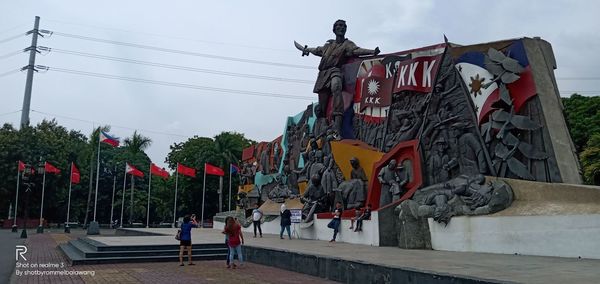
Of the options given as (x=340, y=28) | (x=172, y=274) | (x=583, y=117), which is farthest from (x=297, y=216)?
(x=583, y=117)

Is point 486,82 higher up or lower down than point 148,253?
higher up

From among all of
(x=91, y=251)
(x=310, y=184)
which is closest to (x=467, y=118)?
(x=310, y=184)

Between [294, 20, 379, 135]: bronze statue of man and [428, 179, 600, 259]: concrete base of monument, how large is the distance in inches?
410

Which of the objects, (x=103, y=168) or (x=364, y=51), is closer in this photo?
(x=364, y=51)

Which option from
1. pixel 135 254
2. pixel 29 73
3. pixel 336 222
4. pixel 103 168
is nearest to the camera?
pixel 135 254

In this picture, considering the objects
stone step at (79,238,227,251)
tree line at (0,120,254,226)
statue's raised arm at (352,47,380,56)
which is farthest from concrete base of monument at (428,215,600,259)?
tree line at (0,120,254,226)

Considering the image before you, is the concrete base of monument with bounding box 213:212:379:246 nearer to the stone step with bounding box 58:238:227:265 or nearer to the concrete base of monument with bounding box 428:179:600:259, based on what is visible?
the concrete base of monument with bounding box 428:179:600:259

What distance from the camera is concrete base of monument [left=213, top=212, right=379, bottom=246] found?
17.0 m

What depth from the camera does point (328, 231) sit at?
20.1 metres

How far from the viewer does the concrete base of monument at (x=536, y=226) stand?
1131 centimetres

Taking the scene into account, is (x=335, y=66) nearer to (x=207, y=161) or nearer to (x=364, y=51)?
(x=364, y=51)

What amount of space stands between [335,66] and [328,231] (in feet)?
29.0

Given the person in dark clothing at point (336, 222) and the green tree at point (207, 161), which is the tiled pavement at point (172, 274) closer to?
the person in dark clothing at point (336, 222)

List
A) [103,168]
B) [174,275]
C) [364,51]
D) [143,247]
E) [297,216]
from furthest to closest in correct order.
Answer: [103,168]
[364,51]
[297,216]
[143,247]
[174,275]
